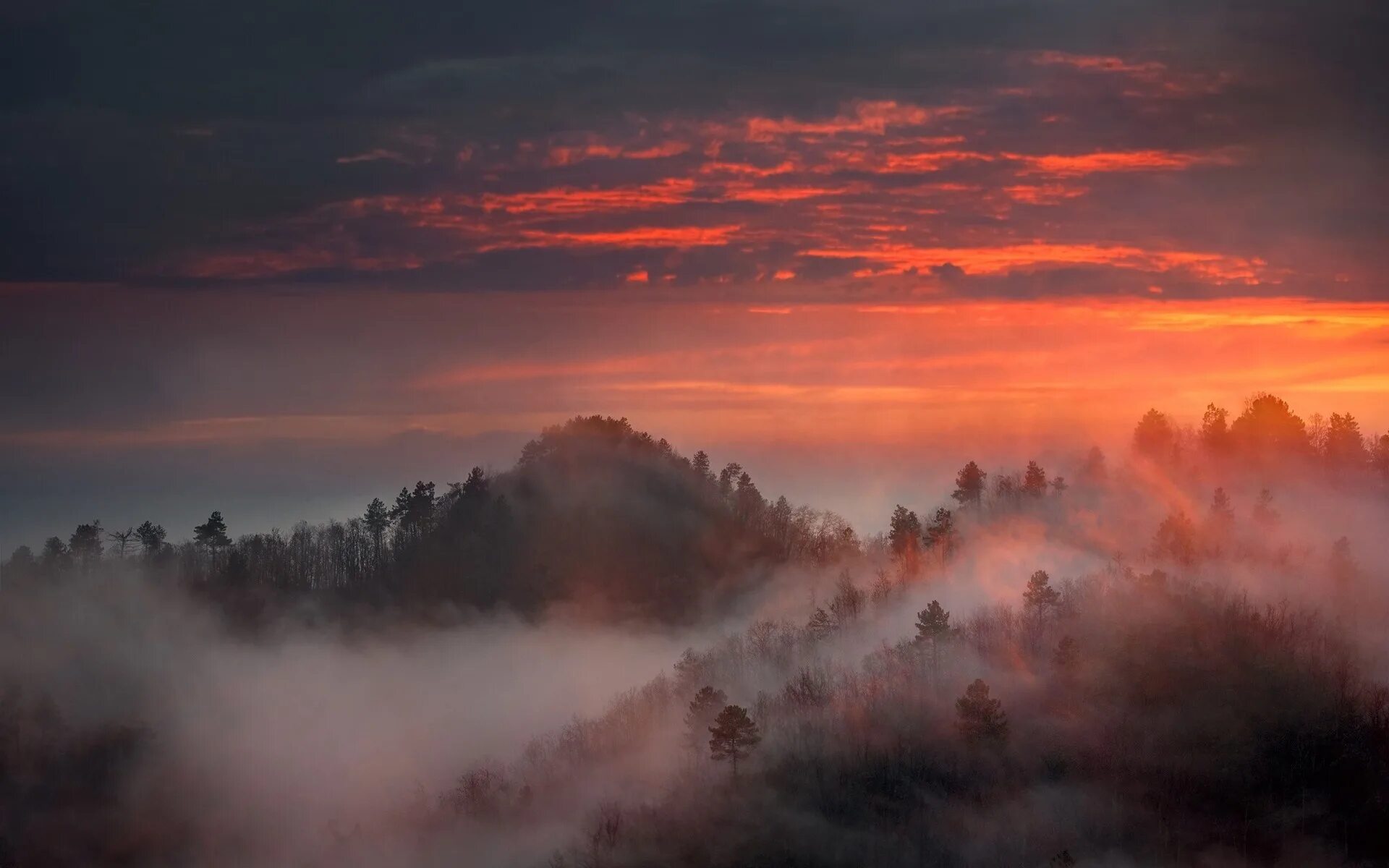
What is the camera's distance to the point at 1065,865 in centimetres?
19675
